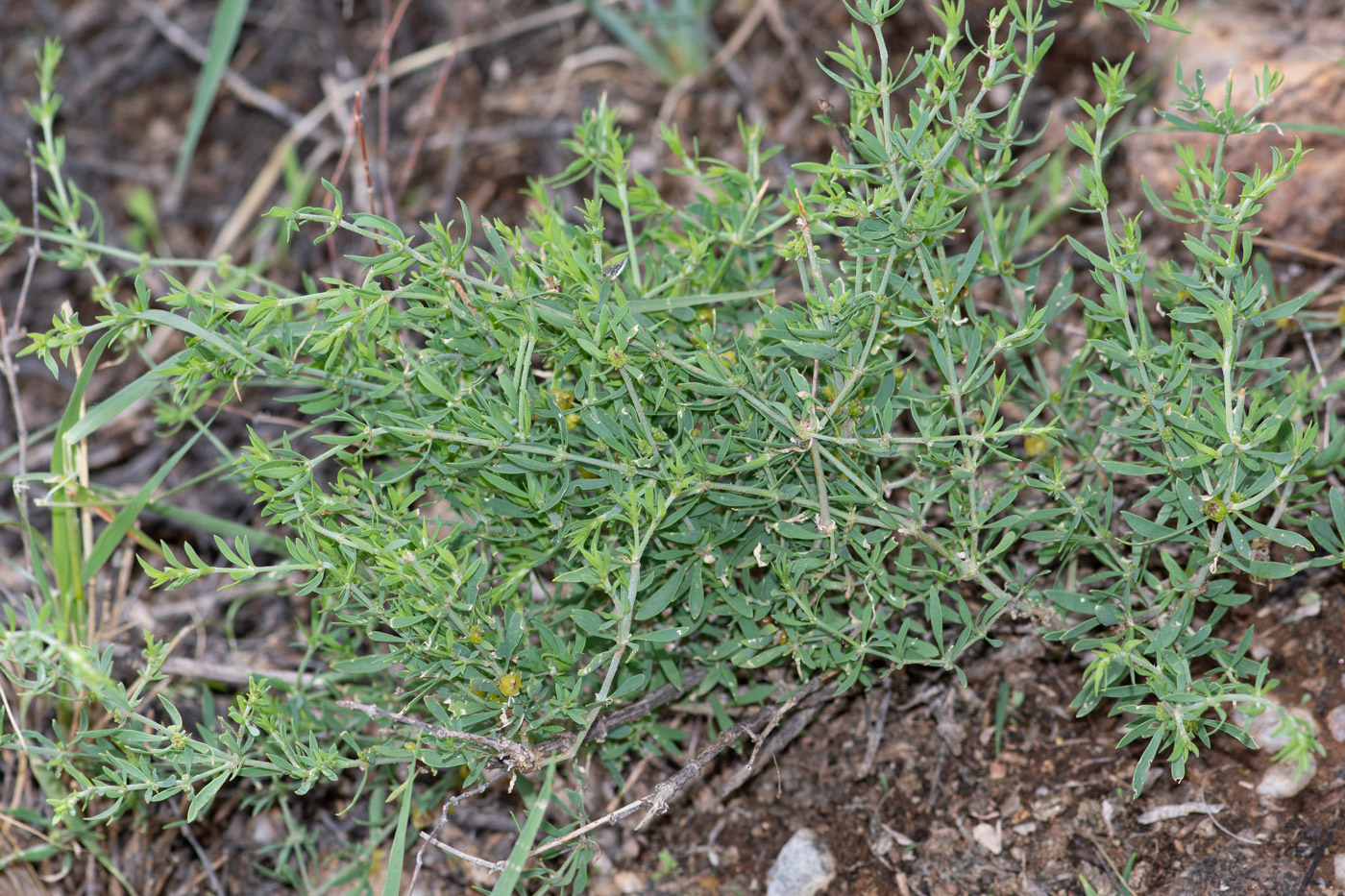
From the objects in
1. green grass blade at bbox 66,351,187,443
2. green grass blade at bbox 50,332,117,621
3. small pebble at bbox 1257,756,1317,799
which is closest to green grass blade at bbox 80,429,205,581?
green grass blade at bbox 50,332,117,621

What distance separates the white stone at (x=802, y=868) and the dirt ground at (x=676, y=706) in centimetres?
3

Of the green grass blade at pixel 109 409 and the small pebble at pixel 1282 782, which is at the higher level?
the green grass blade at pixel 109 409

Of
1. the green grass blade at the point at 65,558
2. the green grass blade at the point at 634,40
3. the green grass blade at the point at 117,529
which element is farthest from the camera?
the green grass blade at the point at 634,40

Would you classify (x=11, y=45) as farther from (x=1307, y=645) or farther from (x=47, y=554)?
(x=1307, y=645)

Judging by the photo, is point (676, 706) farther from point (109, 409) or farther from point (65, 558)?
point (65, 558)

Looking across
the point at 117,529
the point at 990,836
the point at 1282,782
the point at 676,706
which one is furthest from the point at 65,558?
the point at 1282,782

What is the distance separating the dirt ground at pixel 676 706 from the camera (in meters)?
2.11

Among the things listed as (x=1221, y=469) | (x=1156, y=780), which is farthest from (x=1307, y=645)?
(x=1221, y=469)

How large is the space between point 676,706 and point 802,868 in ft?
1.32

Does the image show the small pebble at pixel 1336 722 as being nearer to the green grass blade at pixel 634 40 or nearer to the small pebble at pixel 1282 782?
the small pebble at pixel 1282 782

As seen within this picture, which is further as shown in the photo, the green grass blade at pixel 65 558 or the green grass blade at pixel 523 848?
the green grass blade at pixel 65 558

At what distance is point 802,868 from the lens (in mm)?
2217

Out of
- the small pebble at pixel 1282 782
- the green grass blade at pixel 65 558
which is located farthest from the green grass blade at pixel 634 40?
the small pebble at pixel 1282 782

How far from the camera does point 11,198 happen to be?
13.4 ft
